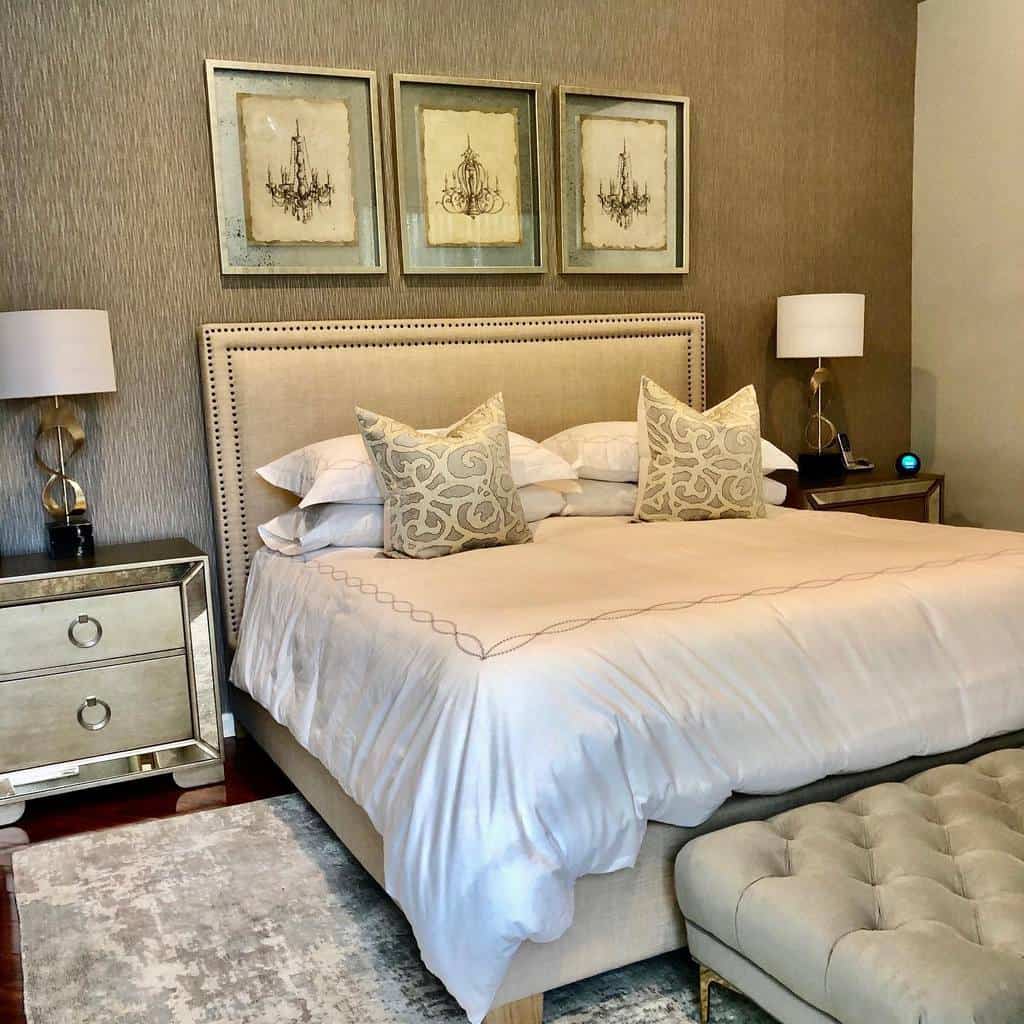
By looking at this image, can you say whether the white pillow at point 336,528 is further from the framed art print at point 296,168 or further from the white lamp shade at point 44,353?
the framed art print at point 296,168

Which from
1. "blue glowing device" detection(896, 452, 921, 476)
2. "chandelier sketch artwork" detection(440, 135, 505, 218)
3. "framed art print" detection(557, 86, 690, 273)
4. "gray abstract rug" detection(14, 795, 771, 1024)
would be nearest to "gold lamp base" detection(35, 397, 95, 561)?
"gray abstract rug" detection(14, 795, 771, 1024)

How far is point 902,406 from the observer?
15.8ft

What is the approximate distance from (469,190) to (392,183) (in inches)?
11.3

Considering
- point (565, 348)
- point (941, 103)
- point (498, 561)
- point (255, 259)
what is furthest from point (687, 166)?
point (498, 561)

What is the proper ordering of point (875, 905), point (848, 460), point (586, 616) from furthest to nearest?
point (848, 460) → point (586, 616) → point (875, 905)

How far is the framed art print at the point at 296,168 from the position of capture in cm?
332

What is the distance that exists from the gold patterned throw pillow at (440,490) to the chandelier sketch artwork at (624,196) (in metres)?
1.47

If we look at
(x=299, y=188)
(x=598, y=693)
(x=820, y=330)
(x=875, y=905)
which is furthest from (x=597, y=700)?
(x=820, y=330)

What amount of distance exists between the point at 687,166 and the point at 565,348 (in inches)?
36.8

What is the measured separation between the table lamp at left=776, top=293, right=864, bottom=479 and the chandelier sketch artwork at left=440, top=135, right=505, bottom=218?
1.26m

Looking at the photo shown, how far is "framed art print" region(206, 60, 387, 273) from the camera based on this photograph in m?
3.32

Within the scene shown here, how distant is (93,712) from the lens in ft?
9.46

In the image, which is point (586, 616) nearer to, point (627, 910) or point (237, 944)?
point (627, 910)

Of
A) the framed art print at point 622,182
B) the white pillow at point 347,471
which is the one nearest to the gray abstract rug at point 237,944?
the white pillow at point 347,471
